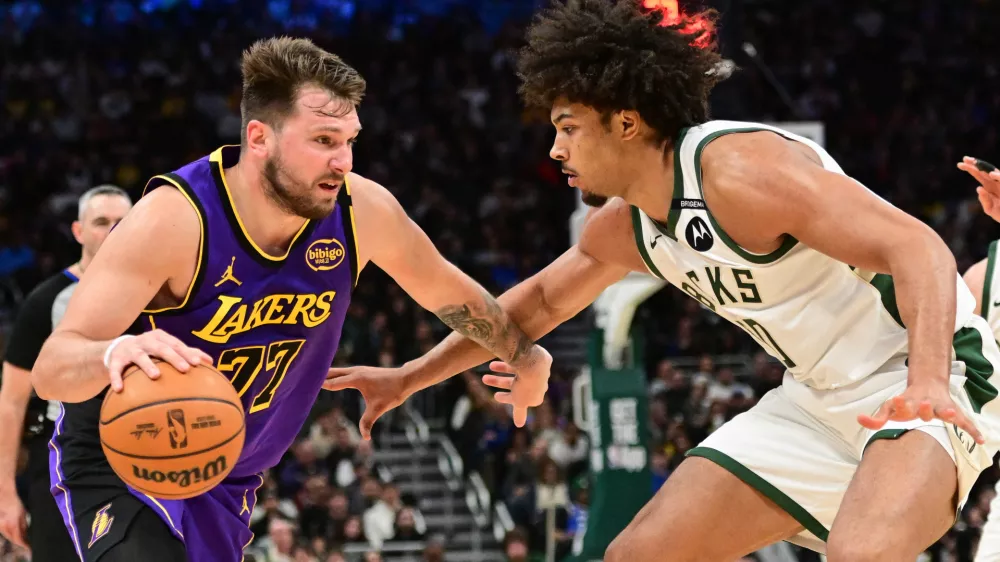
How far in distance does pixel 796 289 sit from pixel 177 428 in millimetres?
1846

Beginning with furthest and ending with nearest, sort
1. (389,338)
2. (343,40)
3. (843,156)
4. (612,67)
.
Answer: (343,40) < (843,156) < (389,338) < (612,67)

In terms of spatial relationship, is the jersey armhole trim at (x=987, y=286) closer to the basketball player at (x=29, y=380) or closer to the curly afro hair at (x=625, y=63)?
the curly afro hair at (x=625, y=63)

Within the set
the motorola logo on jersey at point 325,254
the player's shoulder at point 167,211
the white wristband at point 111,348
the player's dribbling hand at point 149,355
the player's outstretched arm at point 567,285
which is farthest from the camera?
the player's outstretched arm at point 567,285

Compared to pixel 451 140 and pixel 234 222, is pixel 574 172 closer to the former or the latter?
pixel 234 222

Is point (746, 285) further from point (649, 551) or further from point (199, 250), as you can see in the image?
point (199, 250)

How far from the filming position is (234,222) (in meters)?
3.70

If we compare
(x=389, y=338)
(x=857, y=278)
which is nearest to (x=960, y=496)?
(x=857, y=278)

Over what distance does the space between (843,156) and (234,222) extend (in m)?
14.9

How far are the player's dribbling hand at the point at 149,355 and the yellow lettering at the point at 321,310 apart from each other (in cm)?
86

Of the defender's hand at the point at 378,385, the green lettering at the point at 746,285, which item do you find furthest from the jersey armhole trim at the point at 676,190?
the defender's hand at the point at 378,385

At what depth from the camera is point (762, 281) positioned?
145 inches

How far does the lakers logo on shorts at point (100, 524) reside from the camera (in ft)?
12.5

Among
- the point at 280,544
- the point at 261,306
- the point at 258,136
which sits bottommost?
the point at 280,544

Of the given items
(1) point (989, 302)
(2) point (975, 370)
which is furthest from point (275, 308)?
(1) point (989, 302)
